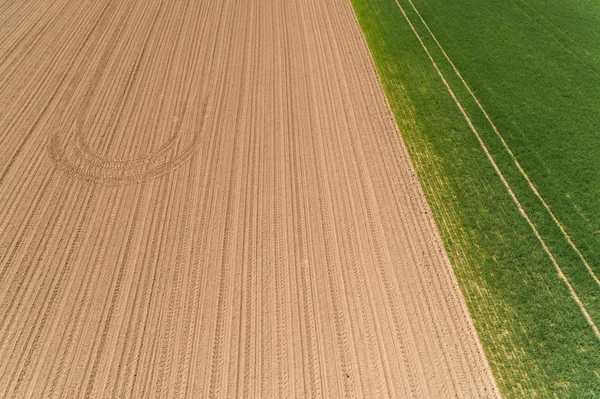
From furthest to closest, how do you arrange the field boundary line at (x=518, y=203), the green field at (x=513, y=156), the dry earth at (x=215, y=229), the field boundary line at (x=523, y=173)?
the field boundary line at (x=523, y=173)
the field boundary line at (x=518, y=203)
the green field at (x=513, y=156)
the dry earth at (x=215, y=229)

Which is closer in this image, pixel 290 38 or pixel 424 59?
pixel 424 59

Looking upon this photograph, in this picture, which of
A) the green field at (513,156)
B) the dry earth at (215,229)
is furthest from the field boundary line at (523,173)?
the dry earth at (215,229)

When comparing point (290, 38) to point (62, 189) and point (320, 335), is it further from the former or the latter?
point (320, 335)

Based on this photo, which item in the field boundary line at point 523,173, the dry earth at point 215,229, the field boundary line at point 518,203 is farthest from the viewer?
the field boundary line at point 523,173

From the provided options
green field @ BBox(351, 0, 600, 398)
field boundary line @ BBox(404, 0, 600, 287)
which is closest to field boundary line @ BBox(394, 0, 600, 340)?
green field @ BBox(351, 0, 600, 398)

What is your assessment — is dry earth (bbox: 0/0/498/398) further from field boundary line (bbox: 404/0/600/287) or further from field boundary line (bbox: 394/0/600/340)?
field boundary line (bbox: 404/0/600/287)

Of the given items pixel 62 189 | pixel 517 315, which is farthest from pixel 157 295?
pixel 517 315

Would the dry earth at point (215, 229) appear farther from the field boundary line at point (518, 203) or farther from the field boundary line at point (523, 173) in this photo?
the field boundary line at point (523, 173)

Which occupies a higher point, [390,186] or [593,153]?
[593,153]
